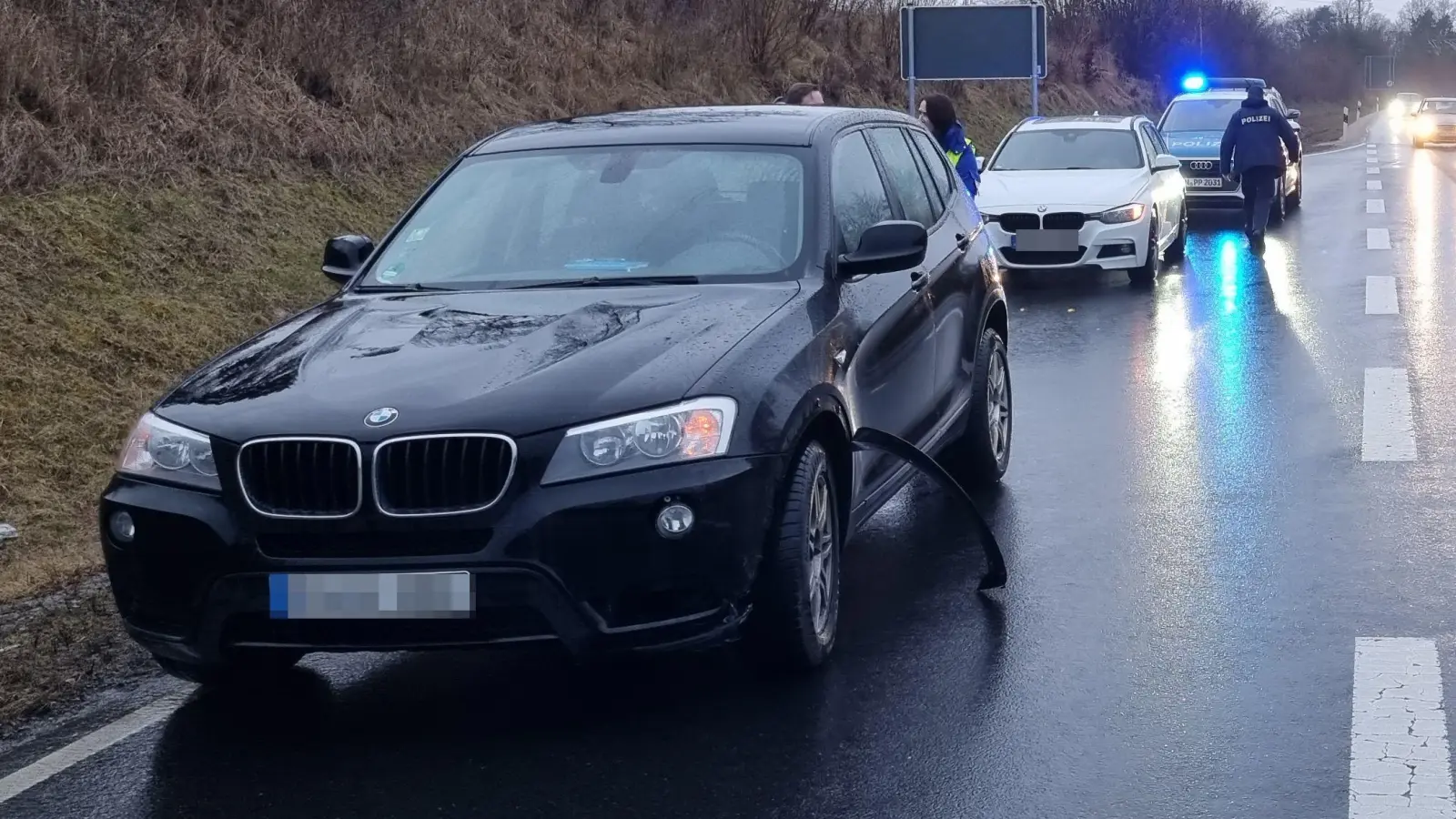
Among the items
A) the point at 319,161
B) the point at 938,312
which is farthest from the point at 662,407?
the point at 319,161

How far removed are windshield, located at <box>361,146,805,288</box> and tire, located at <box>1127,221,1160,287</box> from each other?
1002 centimetres

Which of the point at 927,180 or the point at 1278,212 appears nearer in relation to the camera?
the point at 927,180

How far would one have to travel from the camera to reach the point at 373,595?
4.66 meters

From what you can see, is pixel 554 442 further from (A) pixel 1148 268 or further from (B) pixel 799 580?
(A) pixel 1148 268

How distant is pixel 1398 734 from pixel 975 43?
2394 cm

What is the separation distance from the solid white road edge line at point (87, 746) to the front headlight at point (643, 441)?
1.49 m

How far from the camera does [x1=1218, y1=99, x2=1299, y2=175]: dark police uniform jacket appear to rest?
743 inches

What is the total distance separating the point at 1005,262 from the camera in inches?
612

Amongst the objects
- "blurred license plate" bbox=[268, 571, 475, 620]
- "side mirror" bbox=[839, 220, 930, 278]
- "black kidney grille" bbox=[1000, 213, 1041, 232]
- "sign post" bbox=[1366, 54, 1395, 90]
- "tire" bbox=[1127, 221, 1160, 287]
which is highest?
"side mirror" bbox=[839, 220, 930, 278]

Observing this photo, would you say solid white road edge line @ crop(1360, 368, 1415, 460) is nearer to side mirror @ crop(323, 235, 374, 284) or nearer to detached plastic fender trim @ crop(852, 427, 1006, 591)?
detached plastic fender trim @ crop(852, 427, 1006, 591)

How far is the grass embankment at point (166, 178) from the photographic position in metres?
7.56

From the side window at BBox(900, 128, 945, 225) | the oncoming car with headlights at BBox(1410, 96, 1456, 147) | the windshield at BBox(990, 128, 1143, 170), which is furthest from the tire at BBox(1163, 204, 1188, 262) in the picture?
the oncoming car with headlights at BBox(1410, 96, 1456, 147)

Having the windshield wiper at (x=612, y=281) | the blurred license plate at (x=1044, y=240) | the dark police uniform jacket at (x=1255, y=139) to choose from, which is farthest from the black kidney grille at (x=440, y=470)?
the dark police uniform jacket at (x=1255, y=139)

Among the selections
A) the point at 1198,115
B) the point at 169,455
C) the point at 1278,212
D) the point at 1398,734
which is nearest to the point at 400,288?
the point at 169,455
